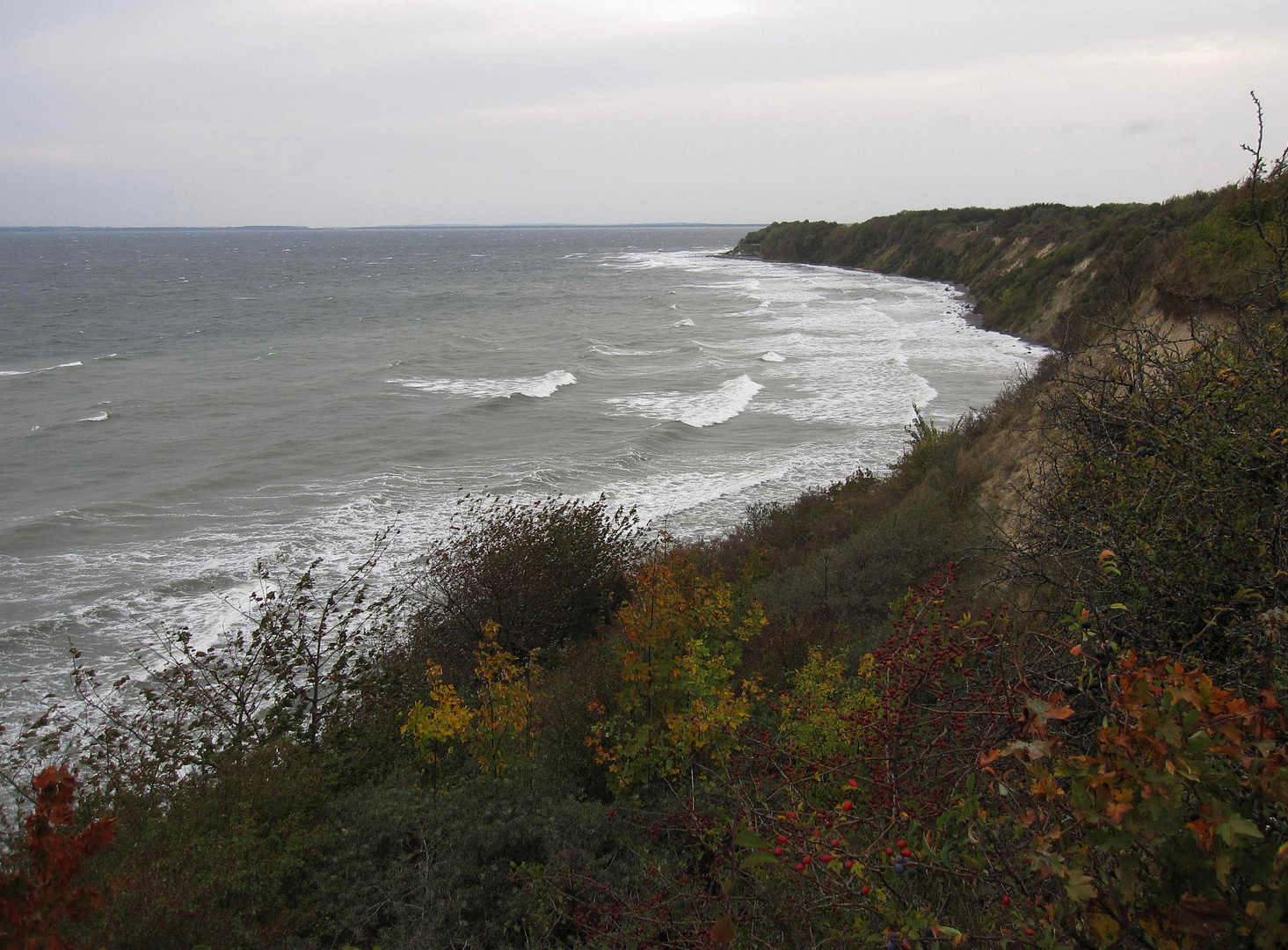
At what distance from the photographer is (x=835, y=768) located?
12.9 feet

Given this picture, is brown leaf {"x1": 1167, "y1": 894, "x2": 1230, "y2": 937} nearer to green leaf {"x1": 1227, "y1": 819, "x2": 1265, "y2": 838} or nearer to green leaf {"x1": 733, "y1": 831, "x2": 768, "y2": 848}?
green leaf {"x1": 1227, "y1": 819, "x2": 1265, "y2": 838}

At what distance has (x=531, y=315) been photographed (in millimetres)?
58281

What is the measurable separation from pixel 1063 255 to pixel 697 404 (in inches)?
1063

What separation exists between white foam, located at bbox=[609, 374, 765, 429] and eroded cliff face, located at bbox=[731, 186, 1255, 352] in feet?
35.9

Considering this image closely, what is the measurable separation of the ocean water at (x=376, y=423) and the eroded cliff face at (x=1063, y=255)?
4366mm

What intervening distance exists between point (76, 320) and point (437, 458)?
50.8m

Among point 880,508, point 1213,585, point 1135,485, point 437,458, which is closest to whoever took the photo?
point 1213,585

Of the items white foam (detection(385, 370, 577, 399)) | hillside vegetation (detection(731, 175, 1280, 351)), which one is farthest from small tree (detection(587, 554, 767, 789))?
white foam (detection(385, 370, 577, 399))

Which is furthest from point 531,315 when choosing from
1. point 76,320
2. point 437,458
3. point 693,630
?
point 693,630

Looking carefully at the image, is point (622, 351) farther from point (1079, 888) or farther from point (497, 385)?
point (1079, 888)

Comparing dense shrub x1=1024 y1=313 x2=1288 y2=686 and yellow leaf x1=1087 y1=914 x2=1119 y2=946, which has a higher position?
dense shrub x1=1024 y1=313 x2=1288 y2=686

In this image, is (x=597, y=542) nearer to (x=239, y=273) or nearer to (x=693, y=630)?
(x=693, y=630)

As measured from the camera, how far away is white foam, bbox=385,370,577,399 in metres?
31.9

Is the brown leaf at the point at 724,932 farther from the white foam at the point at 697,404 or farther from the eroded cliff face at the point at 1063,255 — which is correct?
the white foam at the point at 697,404
